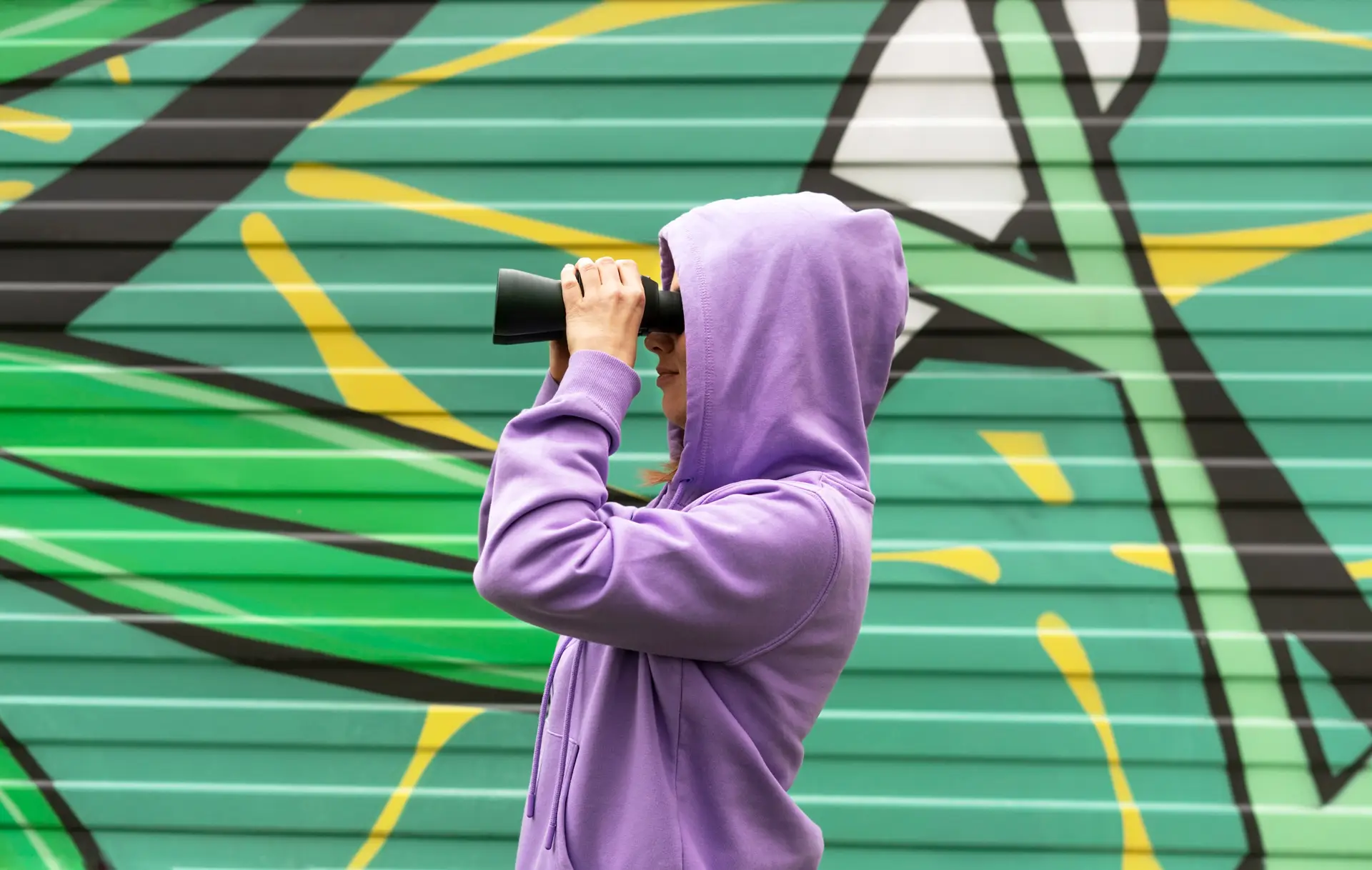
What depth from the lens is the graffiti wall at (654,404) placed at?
8.16 ft

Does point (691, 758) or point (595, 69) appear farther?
point (595, 69)

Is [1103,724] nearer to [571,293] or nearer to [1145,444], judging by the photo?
[1145,444]

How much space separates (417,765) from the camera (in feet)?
8.45

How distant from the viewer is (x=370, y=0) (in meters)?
2.58

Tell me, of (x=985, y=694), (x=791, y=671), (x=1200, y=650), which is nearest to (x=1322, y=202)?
(x=1200, y=650)

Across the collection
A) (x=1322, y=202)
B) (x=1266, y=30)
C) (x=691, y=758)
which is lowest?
(x=691, y=758)

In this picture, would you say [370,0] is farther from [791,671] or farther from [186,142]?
[791,671]

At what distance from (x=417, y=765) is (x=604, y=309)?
177 cm

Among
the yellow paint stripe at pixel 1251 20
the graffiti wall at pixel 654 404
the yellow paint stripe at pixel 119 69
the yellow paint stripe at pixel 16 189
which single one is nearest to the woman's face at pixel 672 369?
the graffiti wall at pixel 654 404

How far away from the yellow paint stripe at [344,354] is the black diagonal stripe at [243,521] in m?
0.31

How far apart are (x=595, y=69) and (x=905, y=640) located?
1.66 meters

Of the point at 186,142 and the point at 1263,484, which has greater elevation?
the point at 186,142

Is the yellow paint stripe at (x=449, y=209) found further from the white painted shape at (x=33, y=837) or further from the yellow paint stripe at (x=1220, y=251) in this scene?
the white painted shape at (x=33, y=837)

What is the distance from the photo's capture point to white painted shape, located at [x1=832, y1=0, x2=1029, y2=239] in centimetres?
251
